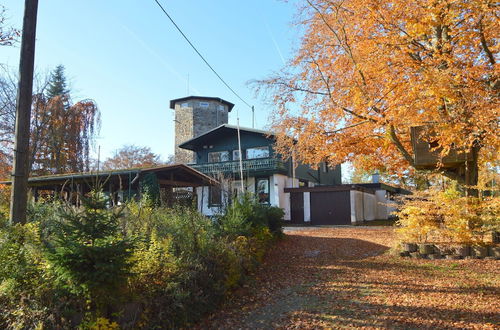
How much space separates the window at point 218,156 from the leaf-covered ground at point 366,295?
18902 mm

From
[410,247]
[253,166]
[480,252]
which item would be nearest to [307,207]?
[253,166]

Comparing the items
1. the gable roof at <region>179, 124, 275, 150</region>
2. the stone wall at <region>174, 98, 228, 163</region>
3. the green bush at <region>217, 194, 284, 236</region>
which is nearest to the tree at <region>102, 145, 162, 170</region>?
the stone wall at <region>174, 98, 228, 163</region>

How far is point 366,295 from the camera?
6.23m

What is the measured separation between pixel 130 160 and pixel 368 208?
2881 cm

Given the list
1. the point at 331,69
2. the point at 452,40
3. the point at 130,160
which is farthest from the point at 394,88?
the point at 130,160

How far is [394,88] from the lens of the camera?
9375mm

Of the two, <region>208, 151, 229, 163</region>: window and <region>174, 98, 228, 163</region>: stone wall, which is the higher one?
<region>174, 98, 228, 163</region>: stone wall

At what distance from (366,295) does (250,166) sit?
19.8 meters

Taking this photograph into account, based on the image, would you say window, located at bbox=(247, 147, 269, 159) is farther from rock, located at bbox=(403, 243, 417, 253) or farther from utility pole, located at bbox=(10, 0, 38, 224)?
utility pole, located at bbox=(10, 0, 38, 224)

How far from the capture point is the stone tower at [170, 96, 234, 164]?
41.9m

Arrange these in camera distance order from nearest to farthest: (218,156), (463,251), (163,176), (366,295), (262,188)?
(366,295)
(463,251)
(163,176)
(262,188)
(218,156)

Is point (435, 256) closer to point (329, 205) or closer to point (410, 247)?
point (410, 247)

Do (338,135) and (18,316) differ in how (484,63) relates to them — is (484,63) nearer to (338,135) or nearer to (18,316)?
(338,135)

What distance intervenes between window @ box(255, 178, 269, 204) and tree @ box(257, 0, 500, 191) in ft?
42.6
